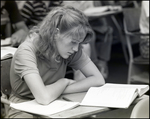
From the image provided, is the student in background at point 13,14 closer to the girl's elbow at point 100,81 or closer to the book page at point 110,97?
the girl's elbow at point 100,81

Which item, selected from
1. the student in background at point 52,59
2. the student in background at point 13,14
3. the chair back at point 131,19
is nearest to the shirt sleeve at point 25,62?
the student in background at point 52,59

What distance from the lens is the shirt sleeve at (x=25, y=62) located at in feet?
3.83

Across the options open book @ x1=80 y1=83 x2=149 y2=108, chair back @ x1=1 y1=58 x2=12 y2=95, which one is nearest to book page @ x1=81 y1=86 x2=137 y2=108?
open book @ x1=80 y1=83 x2=149 y2=108

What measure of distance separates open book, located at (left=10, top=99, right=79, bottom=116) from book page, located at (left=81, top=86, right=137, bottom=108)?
60 mm

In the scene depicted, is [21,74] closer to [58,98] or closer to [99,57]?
[58,98]

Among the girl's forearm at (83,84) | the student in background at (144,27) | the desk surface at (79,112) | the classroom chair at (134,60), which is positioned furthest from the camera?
the classroom chair at (134,60)

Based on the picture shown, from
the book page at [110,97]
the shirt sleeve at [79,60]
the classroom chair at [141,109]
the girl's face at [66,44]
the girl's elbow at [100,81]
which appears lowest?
the classroom chair at [141,109]

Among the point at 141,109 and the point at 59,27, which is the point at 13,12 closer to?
the point at 59,27

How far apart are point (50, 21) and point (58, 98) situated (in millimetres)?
308

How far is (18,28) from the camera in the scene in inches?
83.7

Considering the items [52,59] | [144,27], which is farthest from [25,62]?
[144,27]

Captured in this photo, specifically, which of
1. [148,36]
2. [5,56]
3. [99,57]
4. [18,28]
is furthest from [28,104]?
[99,57]

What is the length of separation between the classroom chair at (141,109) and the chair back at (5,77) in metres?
0.64

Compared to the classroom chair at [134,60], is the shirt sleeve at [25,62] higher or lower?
higher
